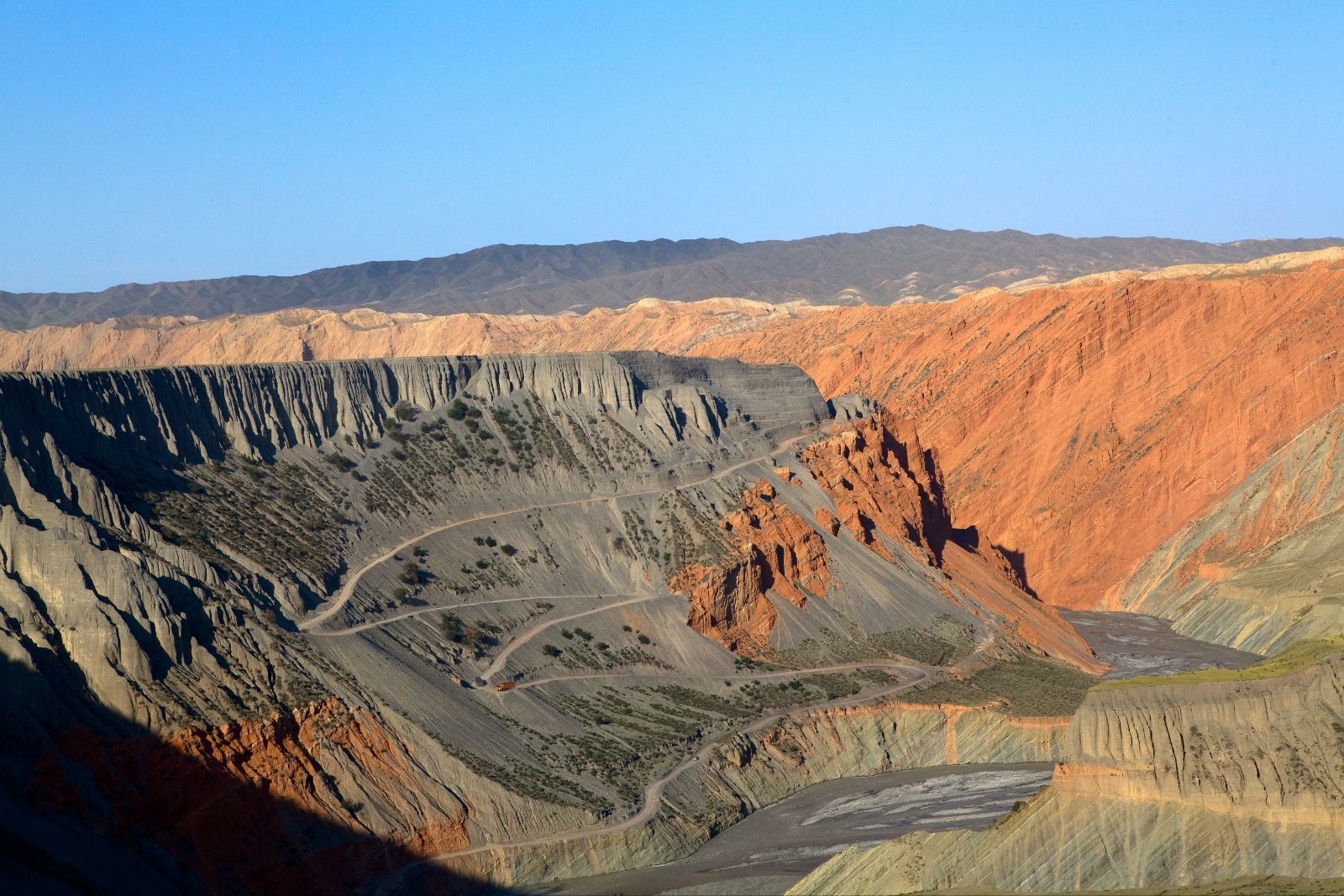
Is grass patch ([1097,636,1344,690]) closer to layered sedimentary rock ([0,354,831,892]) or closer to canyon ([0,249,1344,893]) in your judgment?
canyon ([0,249,1344,893])

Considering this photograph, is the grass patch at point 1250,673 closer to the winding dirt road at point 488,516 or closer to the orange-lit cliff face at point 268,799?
the orange-lit cliff face at point 268,799

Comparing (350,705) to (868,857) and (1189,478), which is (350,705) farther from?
(1189,478)

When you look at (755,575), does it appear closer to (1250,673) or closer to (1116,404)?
(1250,673)

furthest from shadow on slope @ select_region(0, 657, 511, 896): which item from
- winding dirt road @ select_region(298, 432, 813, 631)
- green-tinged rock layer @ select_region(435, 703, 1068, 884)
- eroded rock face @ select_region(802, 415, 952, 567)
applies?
eroded rock face @ select_region(802, 415, 952, 567)

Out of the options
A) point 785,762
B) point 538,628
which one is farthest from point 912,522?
point 538,628

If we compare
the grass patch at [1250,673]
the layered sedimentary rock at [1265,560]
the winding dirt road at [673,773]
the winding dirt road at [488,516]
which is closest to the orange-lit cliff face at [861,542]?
the winding dirt road at [488,516]

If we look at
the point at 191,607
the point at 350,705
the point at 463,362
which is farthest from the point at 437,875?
the point at 463,362
